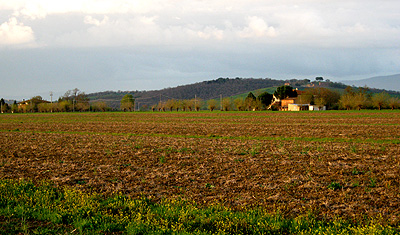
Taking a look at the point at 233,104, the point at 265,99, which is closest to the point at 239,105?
the point at 233,104

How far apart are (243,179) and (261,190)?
1620mm

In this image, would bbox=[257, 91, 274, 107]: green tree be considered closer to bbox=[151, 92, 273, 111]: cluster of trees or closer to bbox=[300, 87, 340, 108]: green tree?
bbox=[151, 92, 273, 111]: cluster of trees

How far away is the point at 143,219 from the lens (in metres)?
8.60

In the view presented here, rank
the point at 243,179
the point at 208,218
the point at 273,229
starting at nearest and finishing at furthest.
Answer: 1. the point at 273,229
2. the point at 208,218
3. the point at 243,179

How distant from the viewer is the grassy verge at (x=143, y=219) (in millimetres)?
7832

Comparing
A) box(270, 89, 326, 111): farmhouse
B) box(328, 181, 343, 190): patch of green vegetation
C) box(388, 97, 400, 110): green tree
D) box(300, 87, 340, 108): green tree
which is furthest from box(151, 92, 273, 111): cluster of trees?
box(328, 181, 343, 190): patch of green vegetation

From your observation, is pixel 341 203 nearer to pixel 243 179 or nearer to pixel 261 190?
pixel 261 190

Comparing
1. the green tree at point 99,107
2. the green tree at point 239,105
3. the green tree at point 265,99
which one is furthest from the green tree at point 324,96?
the green tree at point 99,107

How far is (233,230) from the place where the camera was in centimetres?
784

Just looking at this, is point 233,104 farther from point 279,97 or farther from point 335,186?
point 335,186

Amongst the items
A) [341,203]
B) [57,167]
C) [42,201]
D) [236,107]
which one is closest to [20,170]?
[57,167]

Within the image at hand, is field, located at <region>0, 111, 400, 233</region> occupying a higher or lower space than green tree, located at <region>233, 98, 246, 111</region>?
lower

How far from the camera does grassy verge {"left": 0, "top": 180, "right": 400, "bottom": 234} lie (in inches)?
308

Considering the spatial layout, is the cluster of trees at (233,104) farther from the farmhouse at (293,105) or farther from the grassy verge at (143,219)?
the grassy verge at (143,219)
